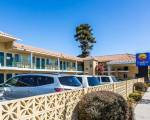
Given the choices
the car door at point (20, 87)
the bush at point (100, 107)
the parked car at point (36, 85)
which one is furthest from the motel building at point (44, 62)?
the bush at point (100, 107)

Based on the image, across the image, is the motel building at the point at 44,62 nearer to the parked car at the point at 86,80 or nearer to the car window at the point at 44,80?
the parked car at the point at 86,80

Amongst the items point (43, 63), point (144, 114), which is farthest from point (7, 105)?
point (43, 63)

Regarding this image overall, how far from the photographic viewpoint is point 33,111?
21.2ft

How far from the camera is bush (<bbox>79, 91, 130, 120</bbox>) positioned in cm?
861

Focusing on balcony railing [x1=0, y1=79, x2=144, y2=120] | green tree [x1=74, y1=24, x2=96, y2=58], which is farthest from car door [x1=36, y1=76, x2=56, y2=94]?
green tree [x1=74, y1=24, x2=96, y2=58]

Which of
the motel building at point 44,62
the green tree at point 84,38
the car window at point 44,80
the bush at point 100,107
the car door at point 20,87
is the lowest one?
the bush at point 100,107

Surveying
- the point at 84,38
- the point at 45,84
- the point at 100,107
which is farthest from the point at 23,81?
the point at 84,38

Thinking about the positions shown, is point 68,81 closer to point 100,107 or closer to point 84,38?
point 100,107

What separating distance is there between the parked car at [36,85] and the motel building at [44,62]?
13.5m

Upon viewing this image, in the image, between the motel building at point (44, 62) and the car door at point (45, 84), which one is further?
the motel building at point (44, 62)

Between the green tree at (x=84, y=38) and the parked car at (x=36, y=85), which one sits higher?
the green tree at (x=84, y=38)

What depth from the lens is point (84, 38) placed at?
66000mm

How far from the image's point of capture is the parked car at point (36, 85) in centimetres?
1065

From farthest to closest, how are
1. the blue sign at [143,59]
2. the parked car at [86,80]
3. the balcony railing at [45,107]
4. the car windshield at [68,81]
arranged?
the blue sign at [143,59] → the parked car at [86,80] → the car windshield at [68,81] → the balcony railing at [45,107]
